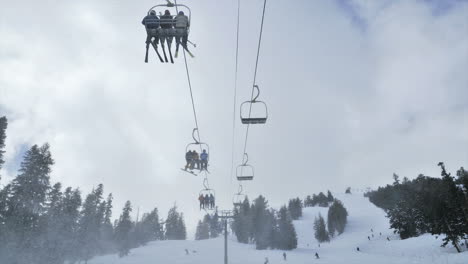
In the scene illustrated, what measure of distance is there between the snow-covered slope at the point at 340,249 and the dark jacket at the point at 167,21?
100 ft

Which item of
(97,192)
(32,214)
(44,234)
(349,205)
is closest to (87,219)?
(97,192)

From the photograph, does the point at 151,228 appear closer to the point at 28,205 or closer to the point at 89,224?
the point at 89,224

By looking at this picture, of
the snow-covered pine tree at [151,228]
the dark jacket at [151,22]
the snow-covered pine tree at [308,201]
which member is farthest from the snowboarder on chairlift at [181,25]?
the snow-covered pine tree at [308,201]

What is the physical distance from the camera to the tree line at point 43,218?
30.8 metres

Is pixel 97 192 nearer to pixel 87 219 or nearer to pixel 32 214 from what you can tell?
pixel 87 219

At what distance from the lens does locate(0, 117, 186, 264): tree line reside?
101ft

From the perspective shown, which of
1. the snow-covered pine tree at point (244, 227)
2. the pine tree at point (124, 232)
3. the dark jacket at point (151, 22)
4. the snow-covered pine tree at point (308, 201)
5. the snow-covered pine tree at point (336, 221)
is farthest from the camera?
the snow-covered pine tree at point (308, 201)

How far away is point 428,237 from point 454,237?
12.3 m

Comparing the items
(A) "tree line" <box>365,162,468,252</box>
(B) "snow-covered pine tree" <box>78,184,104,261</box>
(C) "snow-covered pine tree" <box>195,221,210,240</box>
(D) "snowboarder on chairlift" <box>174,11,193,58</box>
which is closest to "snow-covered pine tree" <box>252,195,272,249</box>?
(A) "tree line" <box>365,162,468,252</box>

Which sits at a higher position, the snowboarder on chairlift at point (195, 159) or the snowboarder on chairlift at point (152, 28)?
the snowboarder on chairlift at point (152, 28)

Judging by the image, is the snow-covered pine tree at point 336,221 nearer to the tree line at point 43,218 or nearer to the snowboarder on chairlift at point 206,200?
the tree line at point 43,218

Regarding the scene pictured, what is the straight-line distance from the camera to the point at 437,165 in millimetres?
35344

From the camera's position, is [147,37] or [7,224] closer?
[147,37]

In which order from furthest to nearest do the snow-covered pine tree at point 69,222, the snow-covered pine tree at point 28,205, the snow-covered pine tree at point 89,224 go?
the snow-covered pine tree at point 89,224 → the snow-covered pine tree at point 69,222 → the snow-covered pine tree at point 28,205
